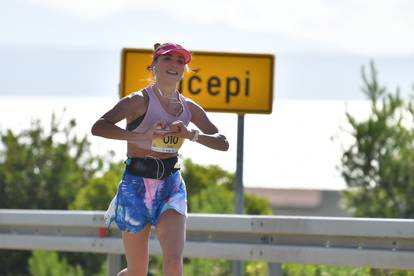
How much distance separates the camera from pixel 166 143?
8.02 meters

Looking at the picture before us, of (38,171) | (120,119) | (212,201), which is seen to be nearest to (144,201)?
(120,119)

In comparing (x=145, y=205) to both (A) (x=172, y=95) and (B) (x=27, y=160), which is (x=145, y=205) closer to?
(A) (x=172, y=95)

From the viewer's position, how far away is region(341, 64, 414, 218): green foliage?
1791 centimetres

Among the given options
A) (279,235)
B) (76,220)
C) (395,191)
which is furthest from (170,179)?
(395,191)

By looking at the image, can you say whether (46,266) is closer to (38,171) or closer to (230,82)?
(230,82)

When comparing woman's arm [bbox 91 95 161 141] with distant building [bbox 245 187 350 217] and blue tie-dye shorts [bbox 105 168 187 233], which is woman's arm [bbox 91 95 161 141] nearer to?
blue tie-dye shorts [bbox 105 168 187 233]

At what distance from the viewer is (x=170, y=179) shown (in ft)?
26.7

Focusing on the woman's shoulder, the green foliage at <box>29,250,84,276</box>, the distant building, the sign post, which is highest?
the distant building

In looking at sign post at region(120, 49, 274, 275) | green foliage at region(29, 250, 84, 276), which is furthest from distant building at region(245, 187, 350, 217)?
sign post at region(120, 49, 274, 275)

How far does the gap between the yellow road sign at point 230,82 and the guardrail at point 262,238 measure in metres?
1.47

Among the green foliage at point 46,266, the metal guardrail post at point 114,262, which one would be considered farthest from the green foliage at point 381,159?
the metal guardrail post at point 114,262

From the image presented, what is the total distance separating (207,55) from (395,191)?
7239 mm

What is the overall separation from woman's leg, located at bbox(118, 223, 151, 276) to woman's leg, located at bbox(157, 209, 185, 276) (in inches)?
5.0

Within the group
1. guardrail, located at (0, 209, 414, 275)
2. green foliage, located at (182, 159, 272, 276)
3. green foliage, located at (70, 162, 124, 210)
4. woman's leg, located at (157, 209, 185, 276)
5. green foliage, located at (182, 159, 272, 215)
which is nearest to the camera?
woman's leg, located at (157, 209, 185, 276)
